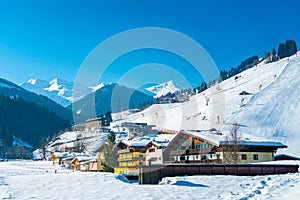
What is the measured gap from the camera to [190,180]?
22219mm

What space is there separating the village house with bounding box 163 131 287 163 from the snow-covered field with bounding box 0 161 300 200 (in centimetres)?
2202

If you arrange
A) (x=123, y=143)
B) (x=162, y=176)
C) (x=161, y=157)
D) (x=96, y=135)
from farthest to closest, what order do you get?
(x=96, y=135) → (x=123, y=143) → (x=161, y=157) → (x=162, y=176)

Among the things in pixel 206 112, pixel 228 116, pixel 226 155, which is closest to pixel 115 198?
pixel 226 155

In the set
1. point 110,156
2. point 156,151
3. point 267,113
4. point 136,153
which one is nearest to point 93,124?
point 267,113

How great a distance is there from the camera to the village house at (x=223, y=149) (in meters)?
44.8

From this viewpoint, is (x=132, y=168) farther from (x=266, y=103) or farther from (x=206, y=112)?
(x=206, y=112)

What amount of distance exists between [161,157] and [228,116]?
5777cm

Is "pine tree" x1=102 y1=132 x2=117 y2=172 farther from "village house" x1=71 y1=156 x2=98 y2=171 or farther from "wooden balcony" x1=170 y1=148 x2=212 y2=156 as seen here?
"wooden balcony" x1=170 y1=148 x2=212 y2=156

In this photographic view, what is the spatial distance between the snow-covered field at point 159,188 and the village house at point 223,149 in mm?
22017

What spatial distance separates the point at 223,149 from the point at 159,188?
87.0 ft

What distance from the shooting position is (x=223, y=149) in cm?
4525

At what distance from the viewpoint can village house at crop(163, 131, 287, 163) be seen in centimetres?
4481

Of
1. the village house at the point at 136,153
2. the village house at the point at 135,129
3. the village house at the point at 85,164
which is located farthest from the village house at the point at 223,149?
the village house at the point at 135,129

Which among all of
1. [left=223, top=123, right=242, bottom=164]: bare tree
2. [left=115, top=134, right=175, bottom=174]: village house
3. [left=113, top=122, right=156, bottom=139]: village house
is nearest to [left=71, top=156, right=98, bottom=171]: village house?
[left=115, top=134, right=175, bottom=174]: village house
